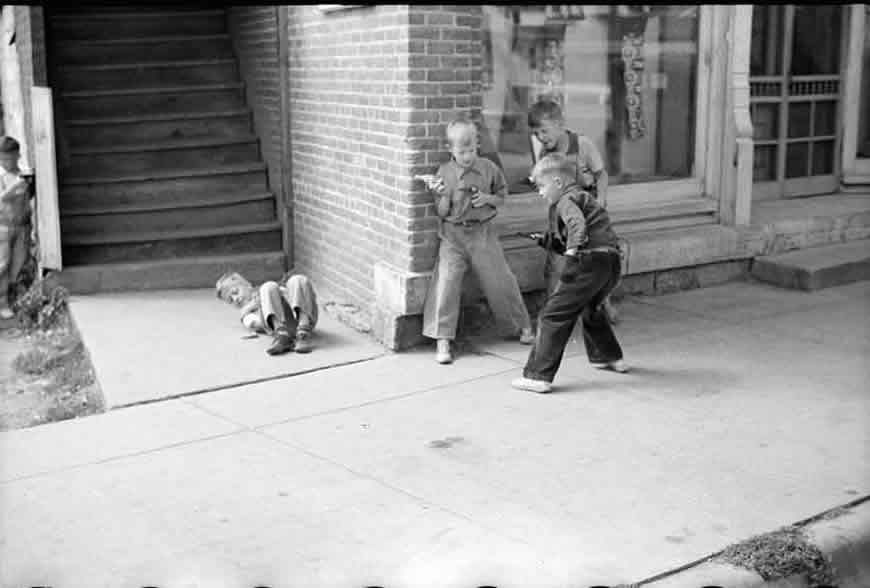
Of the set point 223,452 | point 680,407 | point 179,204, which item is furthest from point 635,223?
point 223,452

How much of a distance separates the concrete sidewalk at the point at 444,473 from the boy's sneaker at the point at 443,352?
0.08 m

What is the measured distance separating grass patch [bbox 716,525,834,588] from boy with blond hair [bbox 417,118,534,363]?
279cm

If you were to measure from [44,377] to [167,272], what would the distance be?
5.88 ft

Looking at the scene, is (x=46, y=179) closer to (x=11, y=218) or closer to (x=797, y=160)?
(x=11, y=218)

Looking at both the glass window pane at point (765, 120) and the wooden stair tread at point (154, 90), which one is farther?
the glass window pane at point (765, 120)

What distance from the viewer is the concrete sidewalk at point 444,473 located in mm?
3855

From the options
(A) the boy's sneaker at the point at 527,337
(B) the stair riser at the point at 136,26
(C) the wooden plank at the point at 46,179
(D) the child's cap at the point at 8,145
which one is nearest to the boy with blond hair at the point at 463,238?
(A) the boy's sneaker at the point at 527,337

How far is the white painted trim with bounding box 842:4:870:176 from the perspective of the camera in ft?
33.8

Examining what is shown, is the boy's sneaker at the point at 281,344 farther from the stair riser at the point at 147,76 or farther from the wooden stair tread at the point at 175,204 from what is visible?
the stair riser at the point at 147,76

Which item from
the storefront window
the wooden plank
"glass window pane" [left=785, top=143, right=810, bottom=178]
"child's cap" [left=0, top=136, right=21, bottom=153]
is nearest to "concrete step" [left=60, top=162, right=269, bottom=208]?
the wooden plank

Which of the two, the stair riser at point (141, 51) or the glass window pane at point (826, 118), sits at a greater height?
the stair riser at point (141, 51)

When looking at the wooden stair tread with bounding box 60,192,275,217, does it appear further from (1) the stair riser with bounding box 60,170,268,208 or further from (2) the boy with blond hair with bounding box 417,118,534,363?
(2) the boy with blond hair with bounding box 417,118,534,363

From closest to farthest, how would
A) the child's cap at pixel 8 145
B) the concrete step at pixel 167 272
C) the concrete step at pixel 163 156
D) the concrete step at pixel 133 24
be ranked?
the child's cap at pixel 8 145 < the concrete step at pixel 167 272 < the concrete step at pixel 163 156 < the concrete step at pixel 133 24

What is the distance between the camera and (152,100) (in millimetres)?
9742
